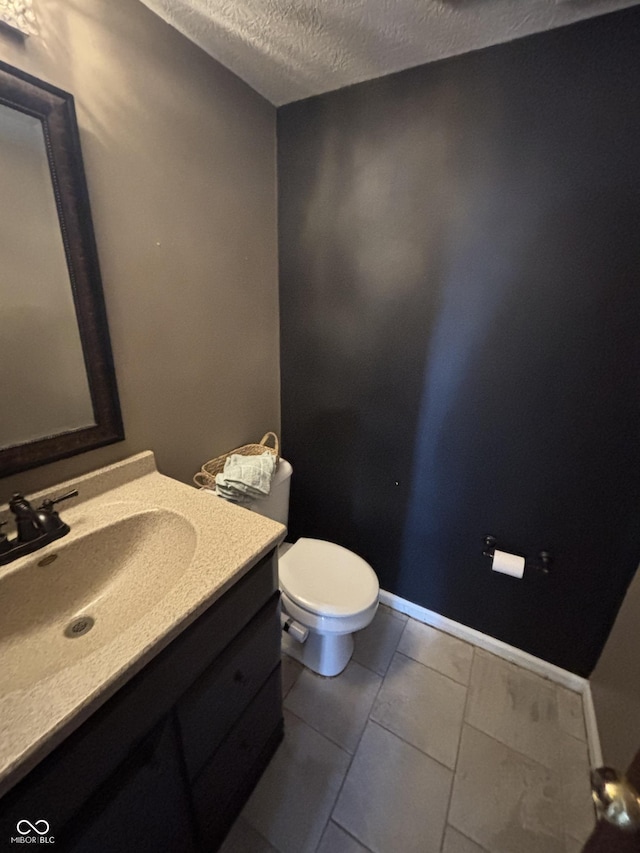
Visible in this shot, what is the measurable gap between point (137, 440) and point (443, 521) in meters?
1.26

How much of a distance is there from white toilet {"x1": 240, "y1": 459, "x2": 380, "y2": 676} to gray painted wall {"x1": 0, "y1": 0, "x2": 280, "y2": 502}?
0.48m

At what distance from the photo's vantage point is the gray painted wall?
87 cm

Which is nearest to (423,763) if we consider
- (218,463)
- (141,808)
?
(141,808)

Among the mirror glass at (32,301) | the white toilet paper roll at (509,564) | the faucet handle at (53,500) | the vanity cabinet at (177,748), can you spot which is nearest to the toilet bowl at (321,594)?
the vanity cabinet at (177,748)

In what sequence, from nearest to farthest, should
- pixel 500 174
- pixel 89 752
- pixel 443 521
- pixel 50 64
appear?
pixel 89 752
pixel 50 64
pixel 500 174
pixel 443 521

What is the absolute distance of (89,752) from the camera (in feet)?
1.78

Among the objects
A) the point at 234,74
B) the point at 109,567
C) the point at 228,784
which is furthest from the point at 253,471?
the point at 234,74

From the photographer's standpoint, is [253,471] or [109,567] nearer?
[109,567]

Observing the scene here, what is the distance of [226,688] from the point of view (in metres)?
0.81

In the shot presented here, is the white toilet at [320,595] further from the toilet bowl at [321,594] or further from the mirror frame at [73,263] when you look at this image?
the mirror frame at [73,263]

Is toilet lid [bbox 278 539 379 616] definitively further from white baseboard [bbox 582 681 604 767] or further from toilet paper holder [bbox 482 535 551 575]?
white baseboard [bbox 582 681 604 767]

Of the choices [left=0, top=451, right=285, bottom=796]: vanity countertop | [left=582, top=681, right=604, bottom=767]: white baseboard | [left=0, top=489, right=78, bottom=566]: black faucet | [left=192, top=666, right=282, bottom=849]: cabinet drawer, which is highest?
[left=0, top=489, right=78, bottom=566]: black faucet

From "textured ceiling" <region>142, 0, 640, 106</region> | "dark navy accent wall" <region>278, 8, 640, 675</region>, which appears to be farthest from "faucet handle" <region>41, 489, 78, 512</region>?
"textured ceiling" <region>142, 0, 640, 106</region>

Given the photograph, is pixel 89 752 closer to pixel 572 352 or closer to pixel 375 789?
pixel 375 789
